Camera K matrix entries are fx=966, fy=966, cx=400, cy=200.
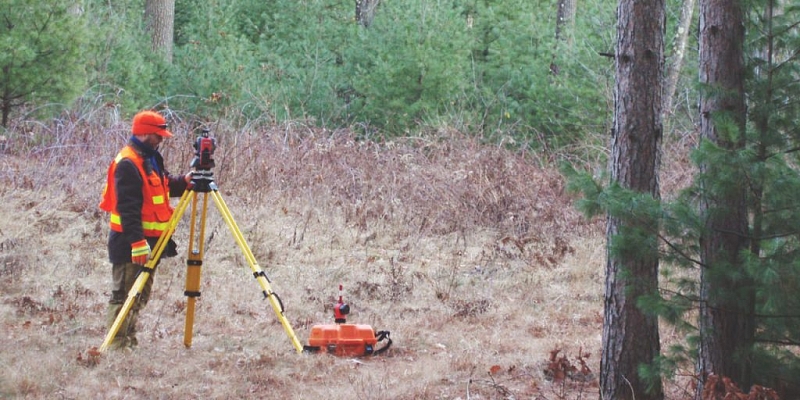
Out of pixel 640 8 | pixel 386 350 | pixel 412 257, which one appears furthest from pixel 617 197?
pixel 412 257

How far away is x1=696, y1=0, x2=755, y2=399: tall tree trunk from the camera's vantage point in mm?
5305

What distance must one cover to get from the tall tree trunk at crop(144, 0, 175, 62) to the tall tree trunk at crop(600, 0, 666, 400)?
54.0 feet

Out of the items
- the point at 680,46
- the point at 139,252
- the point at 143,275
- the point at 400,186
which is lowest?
the point at 143,275

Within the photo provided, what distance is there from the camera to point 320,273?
10.1 metres

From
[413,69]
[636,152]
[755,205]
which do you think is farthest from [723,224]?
[413,69]

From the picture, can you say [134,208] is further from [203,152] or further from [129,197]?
[203,152]

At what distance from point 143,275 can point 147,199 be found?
56 cm

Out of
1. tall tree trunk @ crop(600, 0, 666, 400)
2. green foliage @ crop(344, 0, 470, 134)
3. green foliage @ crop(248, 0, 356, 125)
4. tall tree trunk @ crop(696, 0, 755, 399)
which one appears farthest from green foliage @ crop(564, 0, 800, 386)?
green foliage @ crop(344, 0, 470, 134)

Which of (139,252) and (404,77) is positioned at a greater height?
(404,77)

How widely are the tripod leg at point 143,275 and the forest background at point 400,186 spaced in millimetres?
261

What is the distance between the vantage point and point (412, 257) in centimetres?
1080

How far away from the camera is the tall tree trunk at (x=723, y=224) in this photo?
17.4ft

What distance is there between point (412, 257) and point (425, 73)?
6.74 metres

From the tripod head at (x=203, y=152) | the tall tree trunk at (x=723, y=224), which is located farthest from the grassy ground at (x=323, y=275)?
the tripod head at (x=203, y=152)
